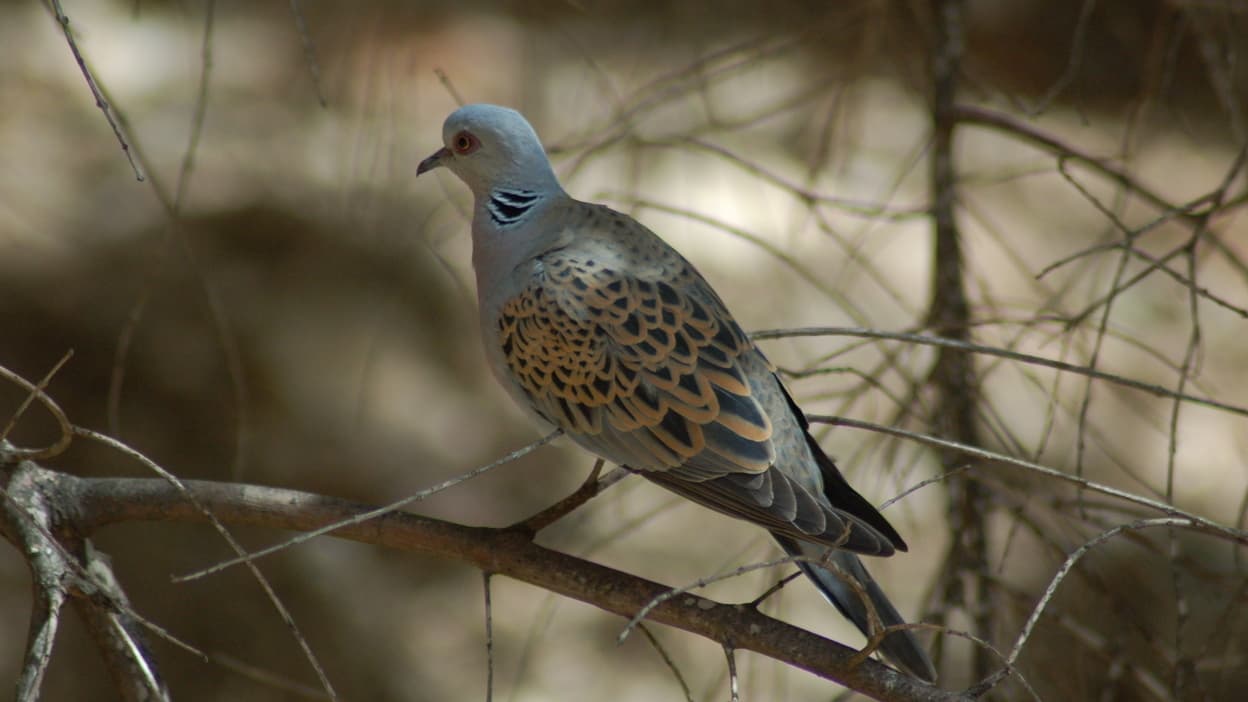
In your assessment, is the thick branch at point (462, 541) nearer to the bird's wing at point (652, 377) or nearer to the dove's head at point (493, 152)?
the bird's wing at point (652, 377)

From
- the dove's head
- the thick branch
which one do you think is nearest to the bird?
the dove's head

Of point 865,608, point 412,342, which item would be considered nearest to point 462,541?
point 865,608

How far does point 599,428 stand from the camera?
191 cm

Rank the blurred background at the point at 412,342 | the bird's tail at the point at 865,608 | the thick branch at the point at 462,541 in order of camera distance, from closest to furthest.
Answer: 1. the thick branch at the point at 462,541
2. the bird's tail at the point at 865,608
3. the blurred background at the point at 412,342

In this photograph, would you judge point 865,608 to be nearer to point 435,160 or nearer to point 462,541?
point 462,541

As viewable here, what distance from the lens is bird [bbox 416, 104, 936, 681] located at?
5.83 ft

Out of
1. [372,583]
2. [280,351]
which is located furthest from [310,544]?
[280,351]

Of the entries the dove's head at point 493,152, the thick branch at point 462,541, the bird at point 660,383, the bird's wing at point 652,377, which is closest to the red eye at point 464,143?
the dove's head at point 493,152

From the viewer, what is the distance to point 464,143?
223 centimetres

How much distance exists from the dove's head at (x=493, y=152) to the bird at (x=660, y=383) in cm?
13

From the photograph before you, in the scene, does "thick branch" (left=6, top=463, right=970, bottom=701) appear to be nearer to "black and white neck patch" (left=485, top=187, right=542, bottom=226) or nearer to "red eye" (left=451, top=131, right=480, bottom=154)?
"black and white neck patch" (left=485, top=187, right=542, bottom=226)

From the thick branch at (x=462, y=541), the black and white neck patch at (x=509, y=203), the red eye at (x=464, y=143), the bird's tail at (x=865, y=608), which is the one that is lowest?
the thick branch at (x=462, y=541)

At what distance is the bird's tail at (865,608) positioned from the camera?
1.67 m

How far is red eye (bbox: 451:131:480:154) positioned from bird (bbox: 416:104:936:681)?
20 centimetres
